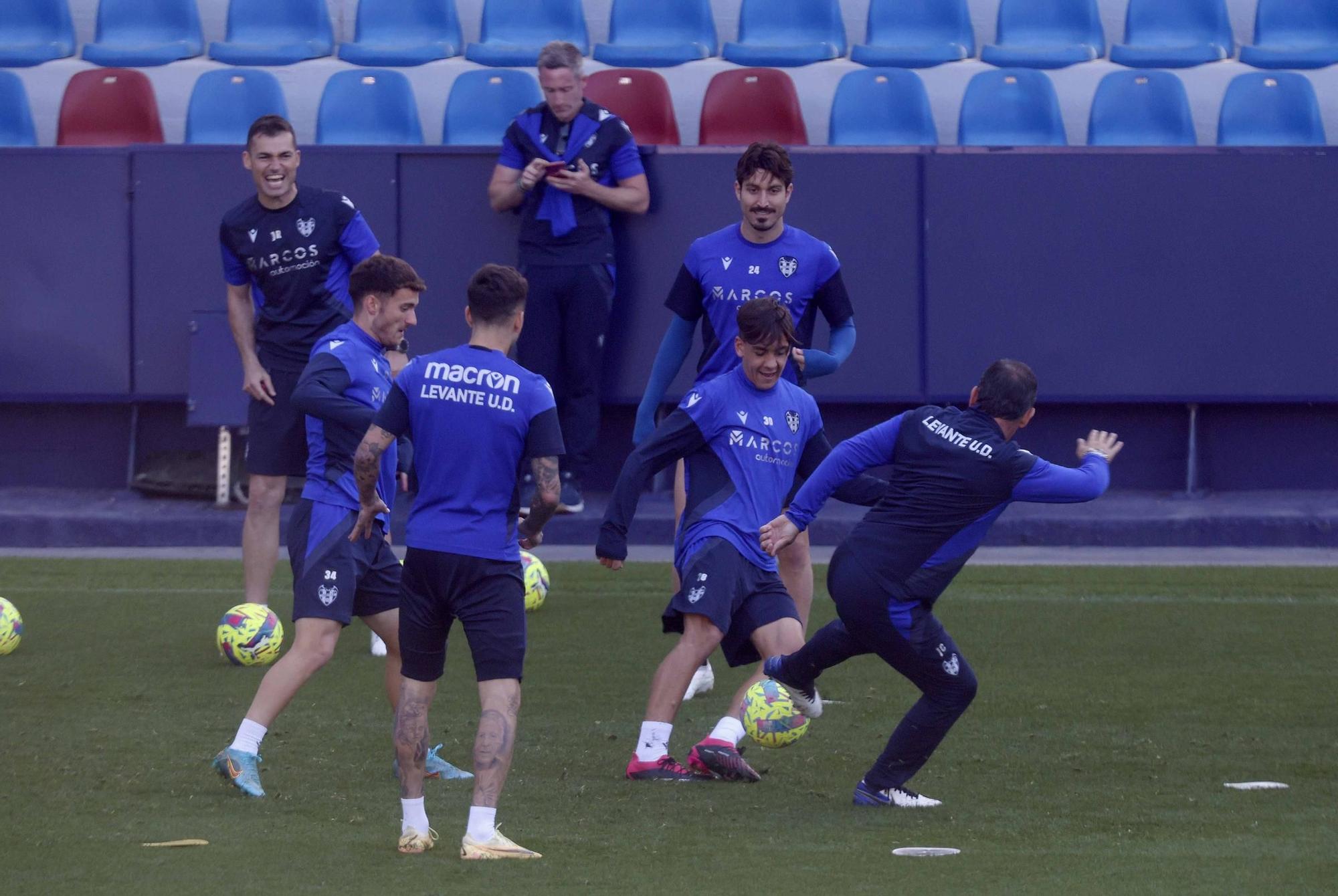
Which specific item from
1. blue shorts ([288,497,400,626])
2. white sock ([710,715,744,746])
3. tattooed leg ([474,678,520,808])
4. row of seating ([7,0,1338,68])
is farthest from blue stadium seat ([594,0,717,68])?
tattooed leg ([474,678,520,808])

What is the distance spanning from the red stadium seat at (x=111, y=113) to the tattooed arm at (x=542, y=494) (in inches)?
367

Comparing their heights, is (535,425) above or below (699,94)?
below

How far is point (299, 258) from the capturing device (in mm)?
7742

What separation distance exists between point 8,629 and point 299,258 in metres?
2.11

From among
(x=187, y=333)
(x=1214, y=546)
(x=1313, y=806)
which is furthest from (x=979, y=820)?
(x=187, y=333)

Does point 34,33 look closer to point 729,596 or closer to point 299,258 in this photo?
point 299,258

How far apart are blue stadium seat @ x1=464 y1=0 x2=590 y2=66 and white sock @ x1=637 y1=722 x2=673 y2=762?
31.4ft

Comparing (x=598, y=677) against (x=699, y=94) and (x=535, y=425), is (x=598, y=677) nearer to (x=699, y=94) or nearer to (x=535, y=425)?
(x=535, y=425)

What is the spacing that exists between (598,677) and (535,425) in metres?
2.97

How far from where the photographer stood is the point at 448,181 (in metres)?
12.0

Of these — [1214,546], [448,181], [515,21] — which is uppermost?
[515,21]

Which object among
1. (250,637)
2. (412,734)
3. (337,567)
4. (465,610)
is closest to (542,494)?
(465,610)

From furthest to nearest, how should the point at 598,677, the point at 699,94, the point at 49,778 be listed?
the point at 699,94 → the point at 598,677 → the point at 49,778

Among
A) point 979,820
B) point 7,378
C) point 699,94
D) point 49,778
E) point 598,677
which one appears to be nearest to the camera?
point 979,820
